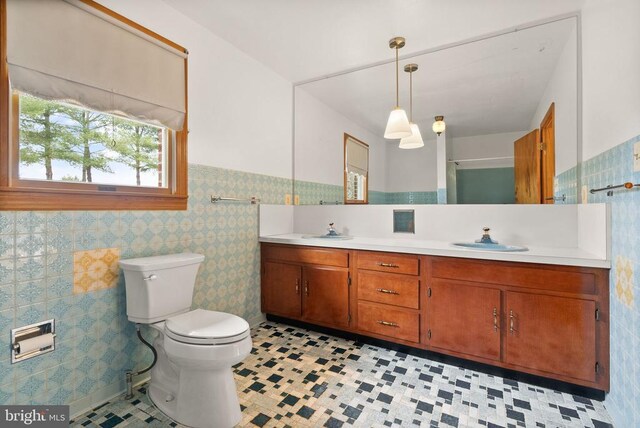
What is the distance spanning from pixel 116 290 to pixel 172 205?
592 mm

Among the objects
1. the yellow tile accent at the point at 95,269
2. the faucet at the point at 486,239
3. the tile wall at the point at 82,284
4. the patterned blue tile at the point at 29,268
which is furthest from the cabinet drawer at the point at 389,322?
the patterned blue tile at the point at 29,268

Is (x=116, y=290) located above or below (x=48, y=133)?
below

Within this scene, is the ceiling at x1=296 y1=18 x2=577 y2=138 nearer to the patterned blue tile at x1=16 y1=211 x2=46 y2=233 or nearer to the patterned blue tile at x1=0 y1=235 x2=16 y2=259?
the patterned blue tile at x1=16 y1=211 x2=46 y2=233

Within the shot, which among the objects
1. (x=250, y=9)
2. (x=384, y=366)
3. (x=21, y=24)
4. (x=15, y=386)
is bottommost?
(x=384, y=366)

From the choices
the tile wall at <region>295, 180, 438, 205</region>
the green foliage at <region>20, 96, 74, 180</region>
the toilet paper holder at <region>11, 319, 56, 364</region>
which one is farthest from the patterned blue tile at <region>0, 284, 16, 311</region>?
the tile wall at <region>295, 180, 438, 205</region>

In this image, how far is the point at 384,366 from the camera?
203cm

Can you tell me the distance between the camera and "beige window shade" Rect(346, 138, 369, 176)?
8.84ft

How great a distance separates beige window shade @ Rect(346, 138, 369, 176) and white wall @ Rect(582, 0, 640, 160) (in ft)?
4.86

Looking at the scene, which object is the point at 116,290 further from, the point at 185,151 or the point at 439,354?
the point at 439,354

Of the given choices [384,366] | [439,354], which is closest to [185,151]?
[384,366]

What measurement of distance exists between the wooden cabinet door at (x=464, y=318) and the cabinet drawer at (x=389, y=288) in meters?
0.12

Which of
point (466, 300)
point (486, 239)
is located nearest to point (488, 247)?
point (486, 239)

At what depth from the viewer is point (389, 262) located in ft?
7.15

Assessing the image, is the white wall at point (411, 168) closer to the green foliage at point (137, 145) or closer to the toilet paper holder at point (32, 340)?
the green foliage at point (137, 145)
